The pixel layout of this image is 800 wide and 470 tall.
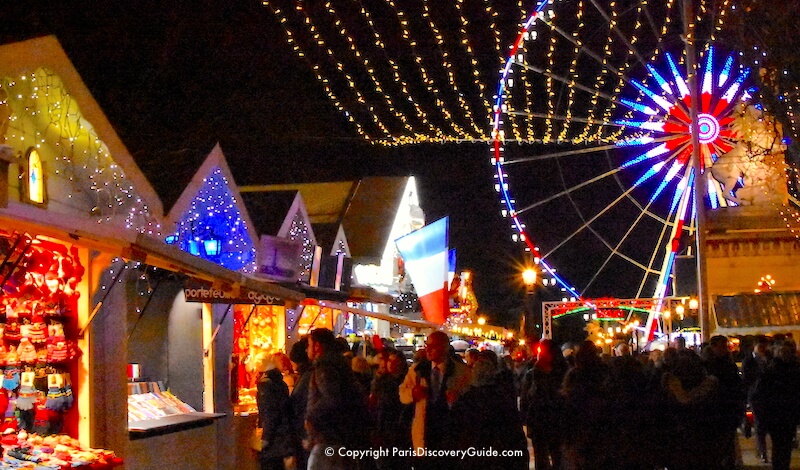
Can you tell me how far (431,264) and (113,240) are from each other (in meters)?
7.98

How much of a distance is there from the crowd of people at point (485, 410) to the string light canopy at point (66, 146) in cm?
295

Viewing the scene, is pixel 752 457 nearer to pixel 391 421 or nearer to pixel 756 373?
pixel 756 373

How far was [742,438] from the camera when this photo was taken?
18.1 metres

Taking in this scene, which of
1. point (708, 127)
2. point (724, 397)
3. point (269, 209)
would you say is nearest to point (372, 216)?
point (708, 127)

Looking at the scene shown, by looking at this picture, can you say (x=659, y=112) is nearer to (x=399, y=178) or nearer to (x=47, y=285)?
(x=399, y=178)

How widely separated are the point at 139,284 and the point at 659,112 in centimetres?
1643

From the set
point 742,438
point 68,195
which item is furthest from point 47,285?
point 742,438

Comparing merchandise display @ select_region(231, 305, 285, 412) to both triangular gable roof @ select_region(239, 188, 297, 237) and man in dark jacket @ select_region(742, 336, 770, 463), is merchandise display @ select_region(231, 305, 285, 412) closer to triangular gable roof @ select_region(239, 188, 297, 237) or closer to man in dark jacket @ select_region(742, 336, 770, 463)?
triangular gable roof @ select_region(239, 188, 297, 237)

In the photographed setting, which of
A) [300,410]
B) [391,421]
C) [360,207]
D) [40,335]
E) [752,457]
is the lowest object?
[752,457]

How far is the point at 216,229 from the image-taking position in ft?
48.5

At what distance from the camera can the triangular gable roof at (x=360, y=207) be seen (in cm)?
2673

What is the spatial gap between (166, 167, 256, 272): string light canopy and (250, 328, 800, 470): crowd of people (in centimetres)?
390

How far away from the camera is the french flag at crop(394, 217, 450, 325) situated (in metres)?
15.2
